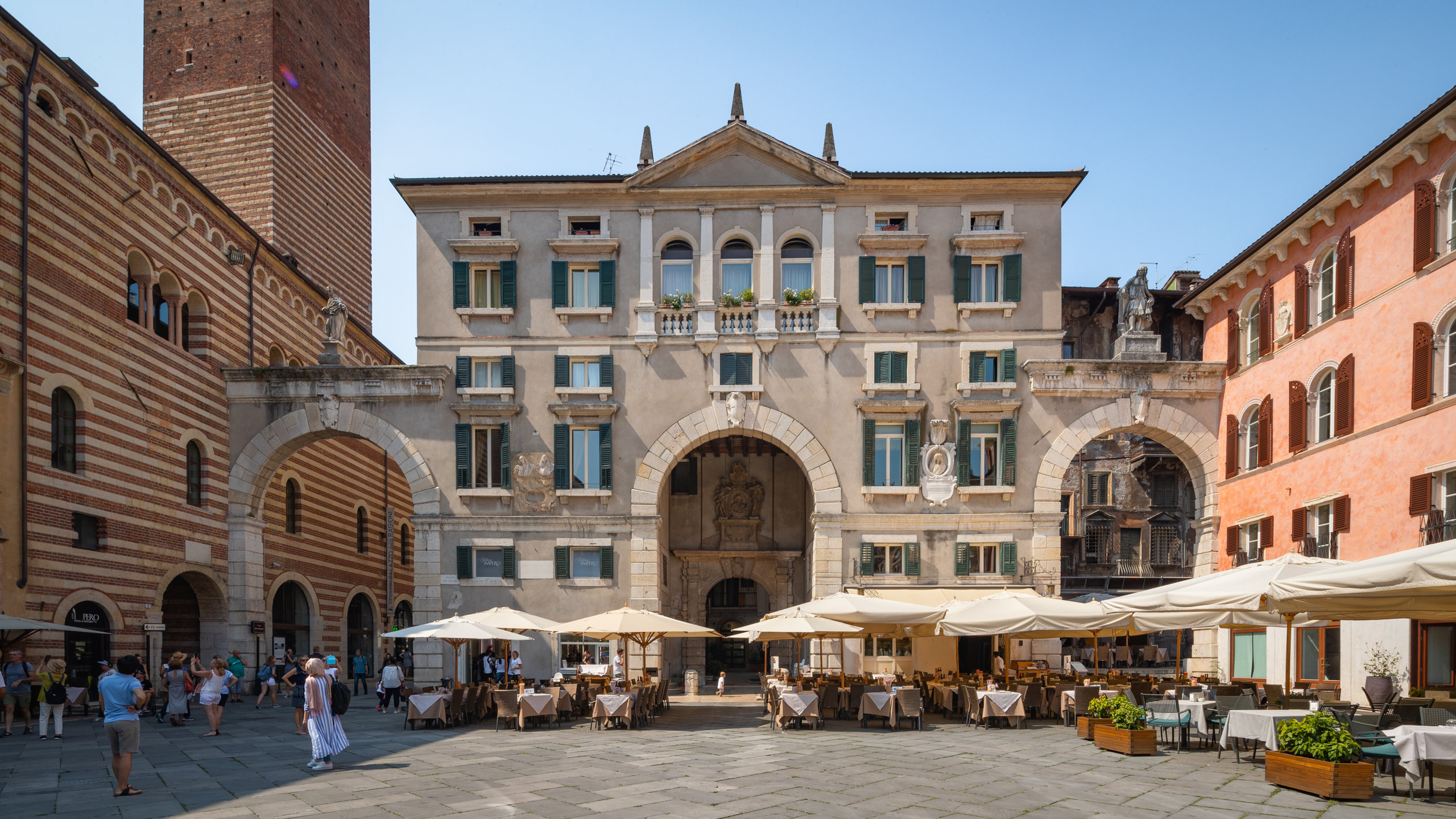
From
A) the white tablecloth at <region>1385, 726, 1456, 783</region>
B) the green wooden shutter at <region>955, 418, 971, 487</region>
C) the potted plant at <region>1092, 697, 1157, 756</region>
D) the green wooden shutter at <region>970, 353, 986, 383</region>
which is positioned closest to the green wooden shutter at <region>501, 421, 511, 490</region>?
the green wooden shutter at <region>955, 418, 971, 487</region>

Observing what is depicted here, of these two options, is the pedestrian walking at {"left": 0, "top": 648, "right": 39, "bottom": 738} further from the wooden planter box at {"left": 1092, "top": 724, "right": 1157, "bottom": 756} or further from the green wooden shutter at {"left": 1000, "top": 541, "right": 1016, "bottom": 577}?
the green wooden shutter at {"left": 1000, "top": 541, "right": 1016, "bottom": 577}

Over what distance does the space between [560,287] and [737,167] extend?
586 cm

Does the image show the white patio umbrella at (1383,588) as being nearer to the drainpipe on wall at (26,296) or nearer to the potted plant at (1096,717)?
the potted plant at (1096,717)

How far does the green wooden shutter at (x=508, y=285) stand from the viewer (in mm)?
27344

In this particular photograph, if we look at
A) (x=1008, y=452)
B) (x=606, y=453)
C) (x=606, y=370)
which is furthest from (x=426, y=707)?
(x=1008, y=452)

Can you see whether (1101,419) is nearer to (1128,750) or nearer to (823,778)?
(1128,750)

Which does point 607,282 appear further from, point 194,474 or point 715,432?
point 194,474

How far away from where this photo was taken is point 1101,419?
26719 millimetres

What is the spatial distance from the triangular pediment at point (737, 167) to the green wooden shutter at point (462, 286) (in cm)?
503

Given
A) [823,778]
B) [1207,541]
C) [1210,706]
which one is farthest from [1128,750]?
[1207,541]

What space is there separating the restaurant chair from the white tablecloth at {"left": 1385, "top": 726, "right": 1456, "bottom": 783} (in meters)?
13.7

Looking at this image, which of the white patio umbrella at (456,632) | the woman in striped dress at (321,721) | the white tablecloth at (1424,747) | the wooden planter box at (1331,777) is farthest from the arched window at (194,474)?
the white tablecloth at (1424,747)

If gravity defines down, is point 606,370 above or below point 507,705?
above

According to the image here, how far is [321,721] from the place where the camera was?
13.2 meters
